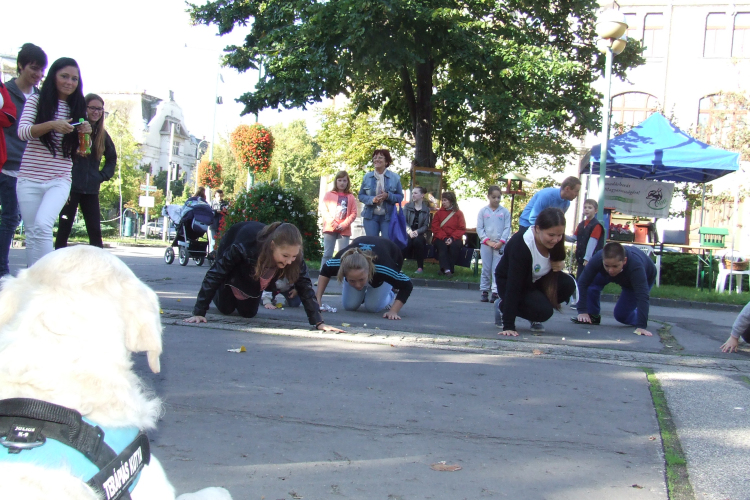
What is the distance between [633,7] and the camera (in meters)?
38.4

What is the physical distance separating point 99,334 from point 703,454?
2852 millimetres

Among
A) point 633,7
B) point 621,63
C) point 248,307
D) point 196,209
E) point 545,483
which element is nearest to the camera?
point 545,483

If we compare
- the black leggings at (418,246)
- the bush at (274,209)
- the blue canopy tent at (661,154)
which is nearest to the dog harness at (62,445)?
the bush at (274,209)

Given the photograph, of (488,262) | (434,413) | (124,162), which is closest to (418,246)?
(488,262)

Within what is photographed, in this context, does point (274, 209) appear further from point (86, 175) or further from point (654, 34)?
point (654, 34)

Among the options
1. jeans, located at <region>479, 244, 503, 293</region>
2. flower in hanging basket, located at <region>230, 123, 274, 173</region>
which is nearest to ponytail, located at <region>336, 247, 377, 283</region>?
jeans, located at <region>479, 244, 503, 293</region>

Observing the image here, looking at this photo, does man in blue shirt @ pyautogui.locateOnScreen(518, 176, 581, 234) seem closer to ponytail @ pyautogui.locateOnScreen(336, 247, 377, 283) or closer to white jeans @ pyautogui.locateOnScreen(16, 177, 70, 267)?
ponytail @ pyautogui.locateOnScreen(336, 247, 377, 283)

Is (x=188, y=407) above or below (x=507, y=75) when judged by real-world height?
below

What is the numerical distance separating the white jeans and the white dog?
3747 mm

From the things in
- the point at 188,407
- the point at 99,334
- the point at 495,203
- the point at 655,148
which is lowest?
the point at 188,407

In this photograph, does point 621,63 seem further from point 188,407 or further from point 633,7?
point 633,7

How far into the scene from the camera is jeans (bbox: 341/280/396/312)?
26.8 feet

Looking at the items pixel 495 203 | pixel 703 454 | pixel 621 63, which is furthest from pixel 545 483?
pixel 621 63

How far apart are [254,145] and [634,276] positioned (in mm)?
17135
